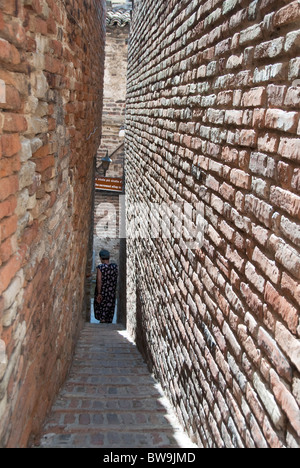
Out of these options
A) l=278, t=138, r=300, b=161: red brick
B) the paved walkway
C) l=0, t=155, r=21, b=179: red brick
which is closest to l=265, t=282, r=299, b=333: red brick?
l=278, t=138, r=300, b=161: red brick

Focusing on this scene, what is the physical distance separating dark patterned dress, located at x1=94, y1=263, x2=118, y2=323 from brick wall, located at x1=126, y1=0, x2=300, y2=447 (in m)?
3.95

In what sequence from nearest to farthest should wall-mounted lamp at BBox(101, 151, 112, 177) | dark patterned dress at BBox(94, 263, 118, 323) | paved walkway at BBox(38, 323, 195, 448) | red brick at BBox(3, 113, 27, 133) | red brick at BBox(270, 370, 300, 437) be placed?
1. red brick at BBox(270, 370, 300, 437)
2. red brick at BBox(3, 113, 27, 133)
3. paved walkway at BBox(38, 323, 195, 448)
4. dark patterned dress at BBox(94, 263, 118, 323)
5. wall-mounted lamp at BBox(101, 151, 112, 177)

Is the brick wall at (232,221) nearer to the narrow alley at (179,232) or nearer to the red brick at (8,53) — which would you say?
the narrow alley at (179,232)

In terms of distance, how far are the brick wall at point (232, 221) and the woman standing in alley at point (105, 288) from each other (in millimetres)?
3966

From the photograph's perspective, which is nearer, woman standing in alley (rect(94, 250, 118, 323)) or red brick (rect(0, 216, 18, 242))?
red brick (rect(0, 216, 18, 242))

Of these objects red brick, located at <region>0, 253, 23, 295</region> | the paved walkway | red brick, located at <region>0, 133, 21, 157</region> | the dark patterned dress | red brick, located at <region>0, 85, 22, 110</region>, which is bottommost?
the dark patterned dress

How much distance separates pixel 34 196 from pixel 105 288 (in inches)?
238

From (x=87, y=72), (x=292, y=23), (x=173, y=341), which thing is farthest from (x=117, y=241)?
(x=292, y=23)

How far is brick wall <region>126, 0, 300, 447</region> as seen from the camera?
1631 millimetres

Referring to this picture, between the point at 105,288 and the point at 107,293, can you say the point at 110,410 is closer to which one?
the point at 105,288

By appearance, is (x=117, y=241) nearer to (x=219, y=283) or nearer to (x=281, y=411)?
(x=219, y=283)

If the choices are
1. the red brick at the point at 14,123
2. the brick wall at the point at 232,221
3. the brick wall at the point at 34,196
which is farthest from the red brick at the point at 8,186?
the brick wall at the point at 232,221

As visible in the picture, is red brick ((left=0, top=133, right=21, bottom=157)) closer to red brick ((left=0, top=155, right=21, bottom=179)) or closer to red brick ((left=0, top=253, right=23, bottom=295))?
red brick ((left=0, top=155, right=21, bottom=179))

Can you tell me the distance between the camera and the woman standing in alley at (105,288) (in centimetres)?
797
